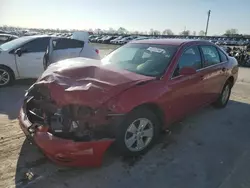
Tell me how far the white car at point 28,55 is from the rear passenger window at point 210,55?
4.00m

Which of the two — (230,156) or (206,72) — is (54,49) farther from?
(230,156)

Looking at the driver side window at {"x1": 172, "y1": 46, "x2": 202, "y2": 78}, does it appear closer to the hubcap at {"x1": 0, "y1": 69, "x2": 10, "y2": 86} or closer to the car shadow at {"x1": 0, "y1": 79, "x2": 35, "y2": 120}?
the car shadow at {"x1": 0, "y1": 79, "x2": 35, "y2": 120}

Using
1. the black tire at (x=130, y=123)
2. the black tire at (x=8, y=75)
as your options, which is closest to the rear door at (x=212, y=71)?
the black tire at (x=130, y=123)

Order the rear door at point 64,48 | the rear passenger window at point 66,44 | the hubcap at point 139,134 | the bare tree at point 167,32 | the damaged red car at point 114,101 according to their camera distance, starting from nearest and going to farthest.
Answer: the damaged red car at point 114,101 → the hubcap at point 139,134 → the rear door at point 64,48 → the rear passenger window at point 66,44 → the bare tree at point 167,32

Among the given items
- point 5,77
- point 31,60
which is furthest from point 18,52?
point 5,77

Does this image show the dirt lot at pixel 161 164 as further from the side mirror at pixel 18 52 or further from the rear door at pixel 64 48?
the rear door at pixel 64 48

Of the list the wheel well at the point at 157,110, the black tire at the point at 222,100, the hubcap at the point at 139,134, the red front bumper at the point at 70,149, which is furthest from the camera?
the black tire at the point at 222,100

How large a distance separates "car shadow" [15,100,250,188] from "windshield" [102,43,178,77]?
3.93 ft

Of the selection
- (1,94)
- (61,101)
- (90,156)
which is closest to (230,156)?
(90,156)

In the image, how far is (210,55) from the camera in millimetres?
4875

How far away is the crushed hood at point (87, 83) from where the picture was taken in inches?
114

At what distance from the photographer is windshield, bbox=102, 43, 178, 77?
373cm

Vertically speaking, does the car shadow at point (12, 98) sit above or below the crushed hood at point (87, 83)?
below

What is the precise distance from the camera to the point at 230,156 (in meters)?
3.60
